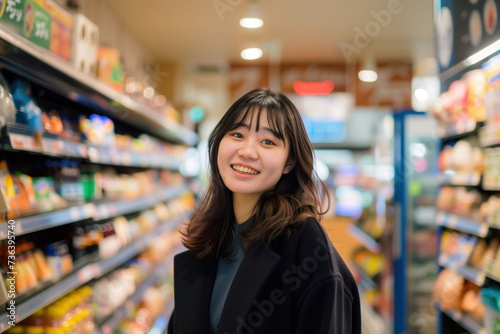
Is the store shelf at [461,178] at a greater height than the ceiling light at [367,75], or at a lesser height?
lesser

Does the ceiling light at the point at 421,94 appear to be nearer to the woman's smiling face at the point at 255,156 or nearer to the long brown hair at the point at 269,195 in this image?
the long brown hair at the point at 269,195

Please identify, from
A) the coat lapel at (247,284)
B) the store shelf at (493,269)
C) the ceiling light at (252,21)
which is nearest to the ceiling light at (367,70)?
the ceiling light at (252,21)

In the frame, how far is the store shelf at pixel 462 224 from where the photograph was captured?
109 inches

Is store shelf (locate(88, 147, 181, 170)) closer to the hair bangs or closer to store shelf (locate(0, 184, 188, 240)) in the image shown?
store shelf (locate(0, 184, 188, 240))

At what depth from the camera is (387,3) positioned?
500 centimetres

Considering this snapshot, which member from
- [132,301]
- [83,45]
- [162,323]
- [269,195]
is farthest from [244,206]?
[162,323]

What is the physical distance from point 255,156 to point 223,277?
47cm

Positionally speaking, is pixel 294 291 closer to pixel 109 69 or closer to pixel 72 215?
pixel 72 215

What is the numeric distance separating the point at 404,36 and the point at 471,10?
3284 mm

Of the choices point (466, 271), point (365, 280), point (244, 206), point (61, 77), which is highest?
point (61, 77)

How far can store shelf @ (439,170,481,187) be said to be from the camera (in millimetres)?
2930

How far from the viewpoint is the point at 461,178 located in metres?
3.13

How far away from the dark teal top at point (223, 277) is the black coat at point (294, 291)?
60 millimetres

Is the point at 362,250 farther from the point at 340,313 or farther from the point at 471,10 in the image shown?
the point at 340,313
